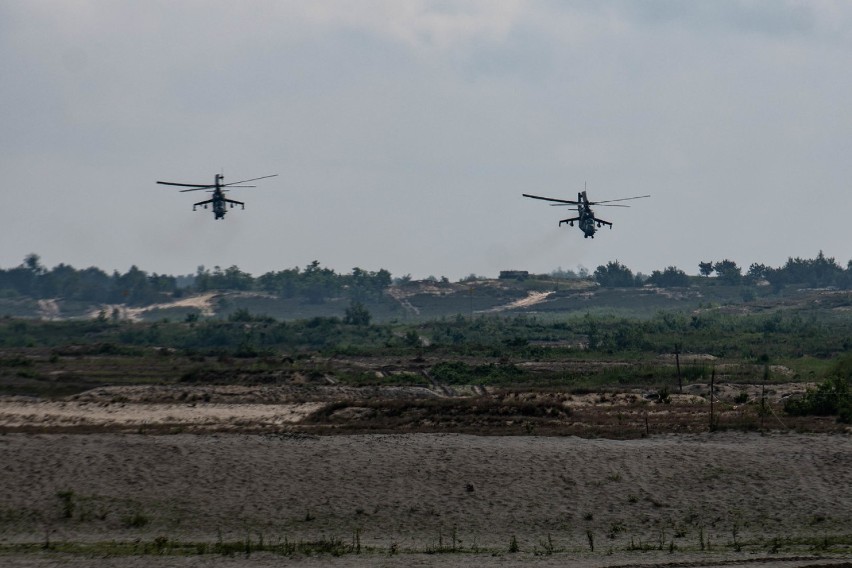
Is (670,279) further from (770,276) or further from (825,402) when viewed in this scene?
(825,402)

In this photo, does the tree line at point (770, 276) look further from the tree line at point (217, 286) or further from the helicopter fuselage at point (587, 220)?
the helicopter fuselage at point (587, 220)

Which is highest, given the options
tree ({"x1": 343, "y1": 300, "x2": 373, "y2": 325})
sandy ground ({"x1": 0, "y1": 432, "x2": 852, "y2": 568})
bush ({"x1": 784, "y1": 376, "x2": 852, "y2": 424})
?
tree ({"x1": 343, "y1": 300, "x2": 373, "y2": 325})

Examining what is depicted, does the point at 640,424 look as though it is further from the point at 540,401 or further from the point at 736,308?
the point at 736,308

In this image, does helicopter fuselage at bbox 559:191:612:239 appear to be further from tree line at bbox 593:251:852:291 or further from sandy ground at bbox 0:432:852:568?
tree line at bbox 593:251:852:291

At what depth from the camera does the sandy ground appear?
27.5 m

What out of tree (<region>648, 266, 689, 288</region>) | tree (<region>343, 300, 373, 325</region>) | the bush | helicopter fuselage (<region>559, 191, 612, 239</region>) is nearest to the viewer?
the bush

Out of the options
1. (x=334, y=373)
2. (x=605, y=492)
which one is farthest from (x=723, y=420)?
(x=334, y=373)

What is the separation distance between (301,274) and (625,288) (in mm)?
49342

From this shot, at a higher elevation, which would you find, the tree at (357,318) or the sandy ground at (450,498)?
the tree at (357,318)

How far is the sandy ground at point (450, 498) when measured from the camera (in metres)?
27.5

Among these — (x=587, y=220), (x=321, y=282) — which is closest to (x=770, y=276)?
(x=321, y=282)

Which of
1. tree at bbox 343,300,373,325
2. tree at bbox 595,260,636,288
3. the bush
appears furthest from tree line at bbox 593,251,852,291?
the bush

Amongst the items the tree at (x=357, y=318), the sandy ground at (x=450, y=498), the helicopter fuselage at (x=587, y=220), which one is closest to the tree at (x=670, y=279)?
the tree at (x=357, y=318)

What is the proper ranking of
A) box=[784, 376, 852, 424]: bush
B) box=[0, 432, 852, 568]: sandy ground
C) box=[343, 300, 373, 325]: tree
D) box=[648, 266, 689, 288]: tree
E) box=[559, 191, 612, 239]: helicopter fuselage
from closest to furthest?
box=[0, 432, 852, 568]: sandy ground → box=[784, 376, 852, 424]: bush → box=[559, 191, 612, 239]: helicopter fuselage → box=[343, 300, 373, 325]: tree → box=[648, 266, 689, 288]: tree
